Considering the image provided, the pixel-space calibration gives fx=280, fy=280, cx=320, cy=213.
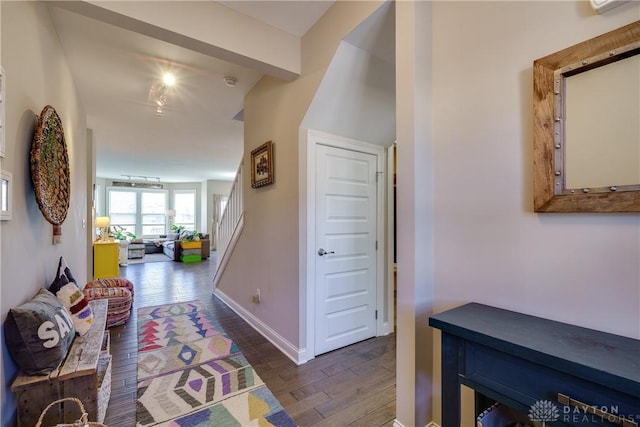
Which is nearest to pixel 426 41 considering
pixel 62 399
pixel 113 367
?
pixel 62 399

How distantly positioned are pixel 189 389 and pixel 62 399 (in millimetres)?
836

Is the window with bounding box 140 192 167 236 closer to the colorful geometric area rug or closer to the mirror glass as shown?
the colorful geometric area rug

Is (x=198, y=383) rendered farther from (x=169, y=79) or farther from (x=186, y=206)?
(x=186, y=206)

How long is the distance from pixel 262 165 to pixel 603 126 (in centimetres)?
250

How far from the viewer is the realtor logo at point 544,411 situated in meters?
0.84

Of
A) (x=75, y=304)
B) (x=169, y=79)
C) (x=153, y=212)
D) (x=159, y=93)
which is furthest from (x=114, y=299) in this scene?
(x=153, y=212)

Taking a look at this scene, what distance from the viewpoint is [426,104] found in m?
1.48

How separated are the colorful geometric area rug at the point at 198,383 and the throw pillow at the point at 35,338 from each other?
2.21 feet

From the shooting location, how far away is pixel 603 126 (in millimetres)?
979

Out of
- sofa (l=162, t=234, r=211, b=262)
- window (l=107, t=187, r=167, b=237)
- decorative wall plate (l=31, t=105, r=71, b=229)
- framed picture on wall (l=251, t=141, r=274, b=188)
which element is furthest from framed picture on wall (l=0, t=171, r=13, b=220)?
window (l=107, t=187, r=167, b=237)

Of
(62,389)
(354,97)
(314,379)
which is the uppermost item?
(354,97)

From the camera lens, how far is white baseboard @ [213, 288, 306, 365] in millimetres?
2352

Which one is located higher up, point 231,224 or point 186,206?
point 186,206

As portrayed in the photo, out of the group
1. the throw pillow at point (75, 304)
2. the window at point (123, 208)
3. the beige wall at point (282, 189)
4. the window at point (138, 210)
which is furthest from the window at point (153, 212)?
the throw pillow at point (75, 304)
